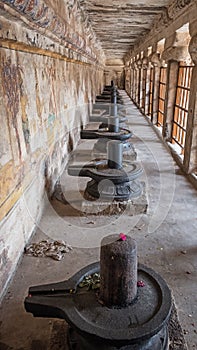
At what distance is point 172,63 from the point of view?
6.51 m

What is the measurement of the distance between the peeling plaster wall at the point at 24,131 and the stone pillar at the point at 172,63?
2.39m

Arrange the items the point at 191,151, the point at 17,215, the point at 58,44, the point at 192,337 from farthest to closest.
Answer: the point at 191,151
the point at 58,44
the point at 17,215
the point at 192,337

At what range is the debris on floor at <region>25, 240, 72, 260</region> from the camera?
→ 3.00 meters

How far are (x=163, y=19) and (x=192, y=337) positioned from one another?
6377 mm

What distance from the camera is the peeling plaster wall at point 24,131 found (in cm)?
249

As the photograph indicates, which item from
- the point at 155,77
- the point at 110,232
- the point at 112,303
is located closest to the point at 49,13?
the point at 110,232

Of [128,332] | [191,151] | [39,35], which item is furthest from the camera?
[191,151]

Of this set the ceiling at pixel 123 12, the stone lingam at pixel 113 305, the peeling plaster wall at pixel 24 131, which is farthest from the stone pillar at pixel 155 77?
the stone lingam at pixel 113 305

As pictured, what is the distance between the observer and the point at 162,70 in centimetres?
891

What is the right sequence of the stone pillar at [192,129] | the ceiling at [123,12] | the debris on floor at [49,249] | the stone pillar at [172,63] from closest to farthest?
1. the debris on floor at [49,249]
2. the stone pillar at [192,129]
3. the ceiling at [123,12]
4. the stone pillar at [172,63]

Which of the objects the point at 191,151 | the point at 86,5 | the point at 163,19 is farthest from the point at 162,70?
the point at 191,151

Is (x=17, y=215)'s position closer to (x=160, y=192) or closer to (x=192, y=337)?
(x=192, y=337)

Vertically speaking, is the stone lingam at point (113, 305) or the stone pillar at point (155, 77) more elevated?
the stone pillar at point (155, 77)

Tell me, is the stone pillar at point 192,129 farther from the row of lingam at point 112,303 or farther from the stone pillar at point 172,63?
the row of lingam at point 112,303
